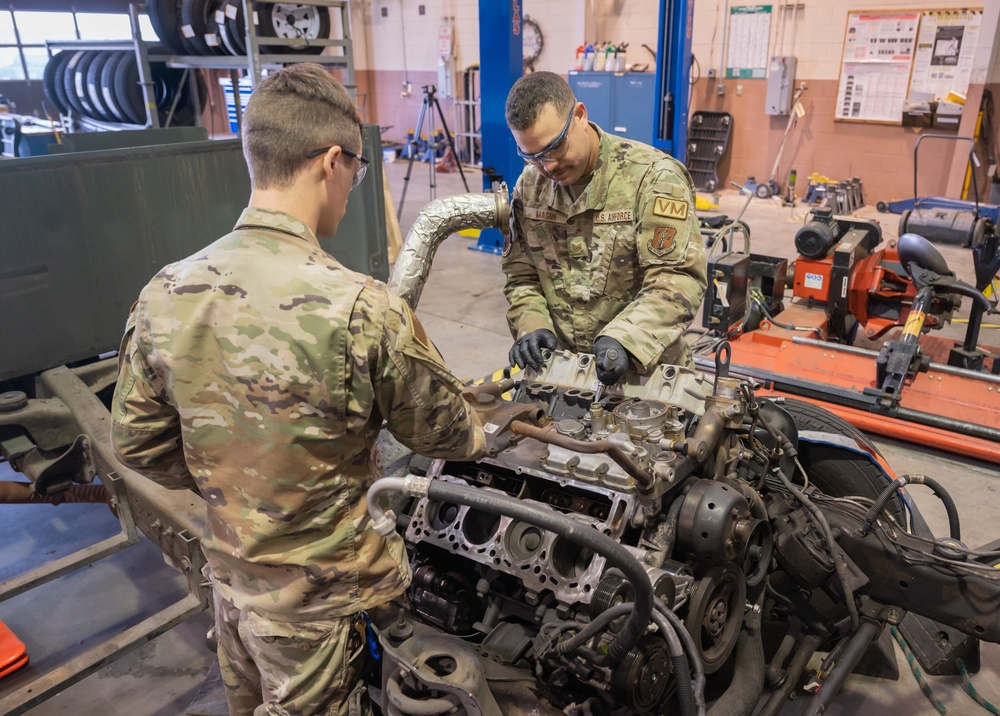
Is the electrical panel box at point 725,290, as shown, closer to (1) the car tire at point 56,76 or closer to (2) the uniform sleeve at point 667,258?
(2) the uniform sleeve at point 667,258

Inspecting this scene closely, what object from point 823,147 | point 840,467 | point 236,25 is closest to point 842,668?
A: point 840,467

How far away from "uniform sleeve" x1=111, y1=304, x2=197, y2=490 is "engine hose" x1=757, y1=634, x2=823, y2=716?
1.83 meters

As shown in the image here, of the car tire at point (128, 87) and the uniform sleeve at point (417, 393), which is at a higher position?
the car tire at point (128, 87)

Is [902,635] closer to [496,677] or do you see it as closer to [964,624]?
[964,624]

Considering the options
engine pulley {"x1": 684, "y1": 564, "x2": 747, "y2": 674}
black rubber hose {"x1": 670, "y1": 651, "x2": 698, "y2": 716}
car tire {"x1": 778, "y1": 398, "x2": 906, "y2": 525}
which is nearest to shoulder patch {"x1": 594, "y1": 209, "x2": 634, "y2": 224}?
car tire {"x1": 778, "y1": 398, "x2": 906, "y2": 525}

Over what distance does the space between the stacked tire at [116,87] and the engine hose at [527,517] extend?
8442mm

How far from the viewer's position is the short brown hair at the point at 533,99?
261 centimetres

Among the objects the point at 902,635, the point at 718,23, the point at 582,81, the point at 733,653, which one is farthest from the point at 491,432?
the point at 718,23

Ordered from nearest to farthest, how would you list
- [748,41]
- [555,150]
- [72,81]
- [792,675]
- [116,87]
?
1. [792,675]
2. [555,150]
3. [116,87]
4. [72,81]
5. [748,41]

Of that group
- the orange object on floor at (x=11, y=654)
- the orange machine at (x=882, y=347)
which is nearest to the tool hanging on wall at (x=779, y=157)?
the orange machine at (x=882, y=347)

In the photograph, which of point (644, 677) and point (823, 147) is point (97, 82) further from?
point (644, 677)

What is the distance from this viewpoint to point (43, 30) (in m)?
12.7

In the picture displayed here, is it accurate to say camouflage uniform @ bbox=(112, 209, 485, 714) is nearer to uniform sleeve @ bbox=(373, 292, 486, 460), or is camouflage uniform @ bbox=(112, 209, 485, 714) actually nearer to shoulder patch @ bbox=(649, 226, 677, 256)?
uniform sleeve @ bbox=(373, 292, 486, 460)

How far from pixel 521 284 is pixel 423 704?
1994 millimetres
